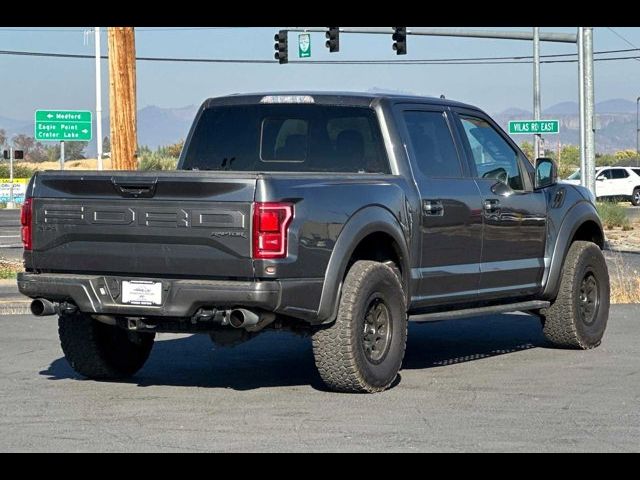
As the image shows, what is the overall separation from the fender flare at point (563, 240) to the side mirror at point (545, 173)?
17.6 inches

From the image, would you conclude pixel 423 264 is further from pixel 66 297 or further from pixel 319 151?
pixel 66 297

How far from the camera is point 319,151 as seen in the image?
10.3 m

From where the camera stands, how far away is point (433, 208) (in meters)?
10.1

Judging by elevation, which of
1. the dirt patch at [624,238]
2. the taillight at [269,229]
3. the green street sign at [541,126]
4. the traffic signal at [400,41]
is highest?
the traffic signal at [400,41]

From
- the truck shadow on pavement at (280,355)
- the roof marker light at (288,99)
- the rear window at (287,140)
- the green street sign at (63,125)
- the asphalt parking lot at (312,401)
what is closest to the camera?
the asphalt parking lot at (312,401)

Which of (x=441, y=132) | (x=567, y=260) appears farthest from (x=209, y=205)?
(x=567, y=260)

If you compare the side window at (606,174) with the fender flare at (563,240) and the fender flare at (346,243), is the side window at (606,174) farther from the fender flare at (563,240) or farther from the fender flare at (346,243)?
the fender flare at (346,243)

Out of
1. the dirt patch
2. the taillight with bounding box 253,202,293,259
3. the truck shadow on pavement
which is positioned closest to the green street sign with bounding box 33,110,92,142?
the dirt patch

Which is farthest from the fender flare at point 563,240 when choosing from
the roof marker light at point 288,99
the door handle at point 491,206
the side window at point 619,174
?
the side window at point 619,174

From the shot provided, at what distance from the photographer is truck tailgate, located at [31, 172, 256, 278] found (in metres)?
8.59

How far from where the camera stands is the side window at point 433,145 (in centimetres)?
1033

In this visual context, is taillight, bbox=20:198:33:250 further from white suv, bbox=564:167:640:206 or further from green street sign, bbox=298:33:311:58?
white suv, bbox=564:167:640:206

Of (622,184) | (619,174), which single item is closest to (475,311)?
(622,184)
